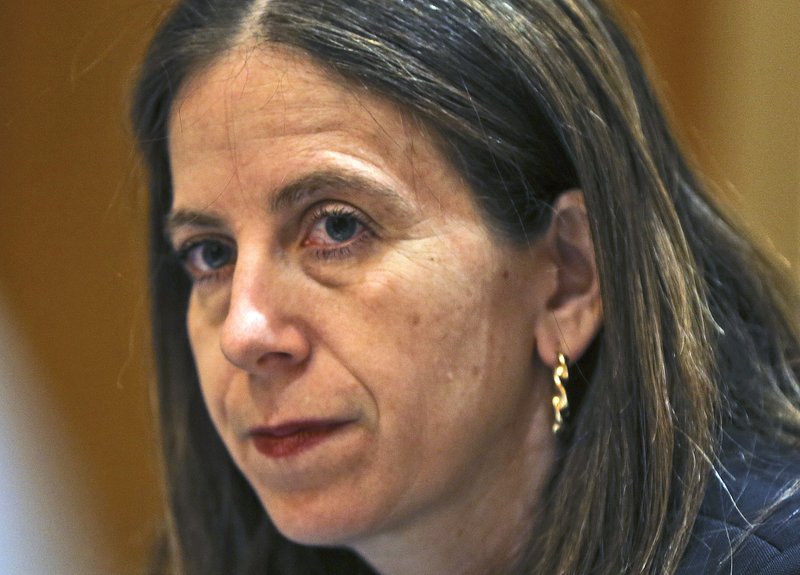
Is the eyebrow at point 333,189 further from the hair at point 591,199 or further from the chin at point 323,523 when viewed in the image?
the chin at point 323,523

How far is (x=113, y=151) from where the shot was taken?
8.38 feet

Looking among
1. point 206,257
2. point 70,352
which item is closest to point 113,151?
point 70,352

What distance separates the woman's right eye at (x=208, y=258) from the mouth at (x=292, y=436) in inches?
9.5

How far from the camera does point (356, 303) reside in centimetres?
141

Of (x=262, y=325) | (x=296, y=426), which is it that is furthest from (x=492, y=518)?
(x=262, y=325)

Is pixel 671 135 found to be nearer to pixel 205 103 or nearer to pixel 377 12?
pixel 377 12

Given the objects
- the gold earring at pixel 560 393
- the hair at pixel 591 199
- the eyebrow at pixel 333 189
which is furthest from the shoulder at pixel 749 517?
the eyebrow at pixel 333 189

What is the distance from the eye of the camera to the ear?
1.47 meters

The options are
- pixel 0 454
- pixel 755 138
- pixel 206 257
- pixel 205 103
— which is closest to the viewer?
pixel 205 103

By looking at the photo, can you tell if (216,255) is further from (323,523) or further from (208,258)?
(323,523)

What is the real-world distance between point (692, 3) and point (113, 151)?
4.44 ft

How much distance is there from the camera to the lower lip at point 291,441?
1444 mm

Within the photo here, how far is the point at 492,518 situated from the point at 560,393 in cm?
20

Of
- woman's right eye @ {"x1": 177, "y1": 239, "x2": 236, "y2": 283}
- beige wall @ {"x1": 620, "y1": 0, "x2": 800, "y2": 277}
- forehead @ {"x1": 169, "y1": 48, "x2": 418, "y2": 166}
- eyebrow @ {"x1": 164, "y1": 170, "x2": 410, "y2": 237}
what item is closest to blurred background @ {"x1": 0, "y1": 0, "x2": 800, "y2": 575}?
beige wall @ {"x1": 620, "y1": 0, "x2": 800, "y2": 277}
